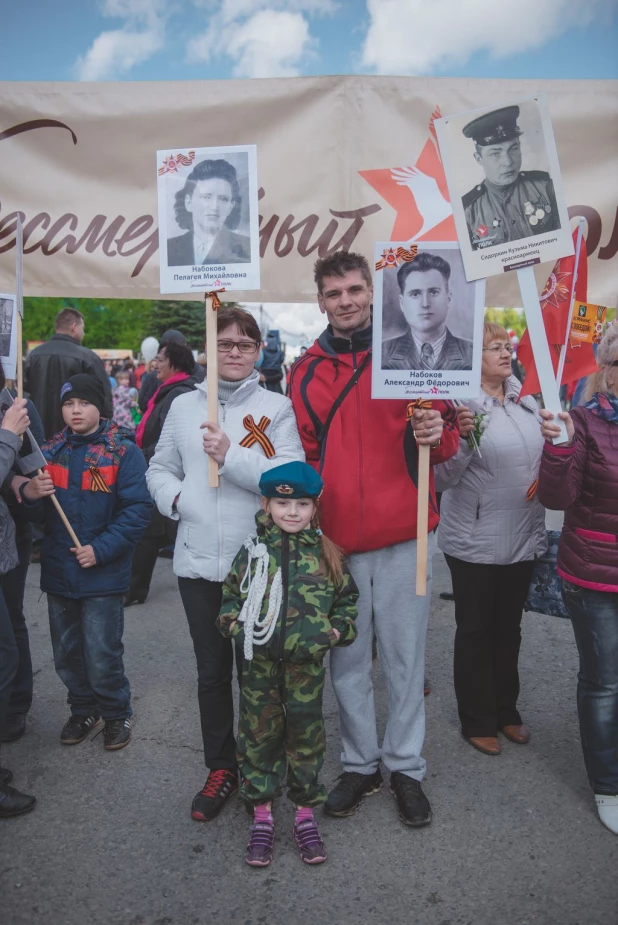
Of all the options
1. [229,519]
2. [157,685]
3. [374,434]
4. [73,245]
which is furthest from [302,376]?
[157,685]

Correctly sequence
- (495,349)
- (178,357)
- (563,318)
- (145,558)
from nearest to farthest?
(563,318), (495,349), (178,357), (145,558)

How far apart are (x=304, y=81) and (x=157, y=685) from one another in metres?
3.51

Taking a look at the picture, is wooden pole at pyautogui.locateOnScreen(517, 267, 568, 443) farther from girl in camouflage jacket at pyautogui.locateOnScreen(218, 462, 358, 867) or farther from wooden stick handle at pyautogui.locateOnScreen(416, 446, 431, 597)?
girl in camouflage jacket at pyautogui.locateOnScreen(218, 462, 358, 867)

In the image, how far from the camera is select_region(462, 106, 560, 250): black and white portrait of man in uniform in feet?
8.98

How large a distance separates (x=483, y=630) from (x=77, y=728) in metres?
2.18

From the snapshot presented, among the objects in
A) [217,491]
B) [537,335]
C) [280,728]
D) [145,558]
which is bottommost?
[145,558]

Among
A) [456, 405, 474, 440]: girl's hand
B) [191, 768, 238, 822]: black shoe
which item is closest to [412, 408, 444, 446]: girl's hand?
[456, 405, 474, 440]: girl's hand

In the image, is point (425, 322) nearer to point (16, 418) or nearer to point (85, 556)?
point (16, 418)

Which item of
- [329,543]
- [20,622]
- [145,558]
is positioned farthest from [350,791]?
[145,558]

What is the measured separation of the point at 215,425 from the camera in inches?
114

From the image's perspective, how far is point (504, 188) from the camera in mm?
2773

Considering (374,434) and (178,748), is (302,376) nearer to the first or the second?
(374,434)

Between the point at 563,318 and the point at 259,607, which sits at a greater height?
the point at 563,318

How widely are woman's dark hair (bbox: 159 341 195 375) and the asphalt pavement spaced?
2928mm
